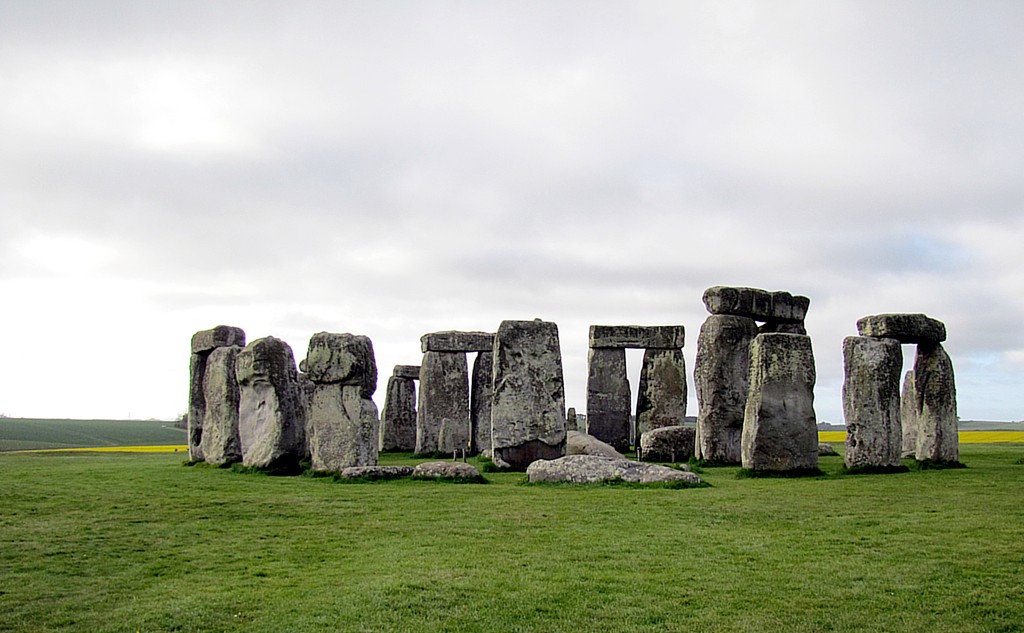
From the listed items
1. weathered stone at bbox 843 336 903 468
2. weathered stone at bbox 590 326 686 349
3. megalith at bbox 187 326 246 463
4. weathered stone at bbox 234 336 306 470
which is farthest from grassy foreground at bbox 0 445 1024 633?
weathered stone at bbox 590 326 686 349

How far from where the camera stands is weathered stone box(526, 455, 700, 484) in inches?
598

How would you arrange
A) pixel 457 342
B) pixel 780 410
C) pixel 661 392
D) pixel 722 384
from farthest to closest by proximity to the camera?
pixel 457 342, pixel 661 392, pixel 722 384, pixel 780 410

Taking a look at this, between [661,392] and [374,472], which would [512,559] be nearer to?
[374,472]

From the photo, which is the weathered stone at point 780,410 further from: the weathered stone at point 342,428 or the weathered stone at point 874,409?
the weathered stone at point 342,428

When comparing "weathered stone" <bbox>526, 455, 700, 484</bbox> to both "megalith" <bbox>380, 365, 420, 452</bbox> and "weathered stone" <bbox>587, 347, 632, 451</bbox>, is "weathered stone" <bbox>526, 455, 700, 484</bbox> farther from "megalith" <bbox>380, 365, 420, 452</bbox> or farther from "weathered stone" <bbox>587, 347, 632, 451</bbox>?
"megalith" <bbox>380, 365, 420, 452</bbox>

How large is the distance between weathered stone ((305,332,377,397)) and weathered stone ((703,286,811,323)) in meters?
8.69

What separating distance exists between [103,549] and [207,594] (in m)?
2.36

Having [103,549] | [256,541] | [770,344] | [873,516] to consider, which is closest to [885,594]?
[873,516]

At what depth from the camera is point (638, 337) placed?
93.8ft

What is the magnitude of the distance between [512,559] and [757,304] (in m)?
14.1

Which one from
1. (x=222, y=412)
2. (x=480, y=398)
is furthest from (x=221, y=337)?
(x=480, y=398)

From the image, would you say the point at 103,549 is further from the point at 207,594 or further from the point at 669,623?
the point at 669,623

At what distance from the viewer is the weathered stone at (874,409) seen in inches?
695

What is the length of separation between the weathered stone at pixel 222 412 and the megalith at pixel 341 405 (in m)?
3.21
